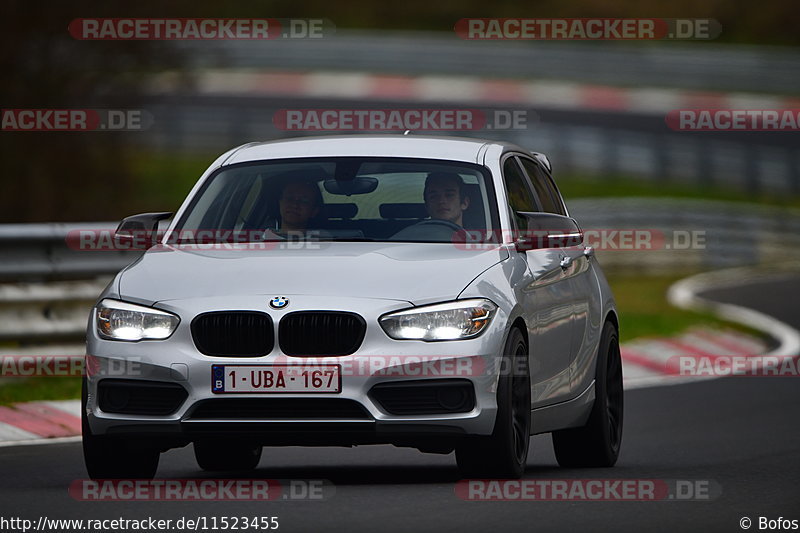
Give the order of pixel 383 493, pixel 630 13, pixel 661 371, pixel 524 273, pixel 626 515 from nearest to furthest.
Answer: pixel 626 515 < pixel 383 493 < pixel 524 273 < pixel 661 371 < pixel 630 13

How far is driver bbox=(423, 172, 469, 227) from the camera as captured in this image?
32.1 ft

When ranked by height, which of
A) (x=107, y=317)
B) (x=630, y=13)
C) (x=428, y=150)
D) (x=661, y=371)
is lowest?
(x=661, y=371)

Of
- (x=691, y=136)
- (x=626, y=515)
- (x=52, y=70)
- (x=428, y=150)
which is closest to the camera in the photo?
(x=626, y=515)

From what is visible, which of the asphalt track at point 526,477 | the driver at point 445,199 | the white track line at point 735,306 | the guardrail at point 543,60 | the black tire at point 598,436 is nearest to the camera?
the asphalt track at point 526,477

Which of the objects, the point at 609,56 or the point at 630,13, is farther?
the point at 630,13

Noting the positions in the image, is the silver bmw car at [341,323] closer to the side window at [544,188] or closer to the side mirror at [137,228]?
the side mirror at [137,228]

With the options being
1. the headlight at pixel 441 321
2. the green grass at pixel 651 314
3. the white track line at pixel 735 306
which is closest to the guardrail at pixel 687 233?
the white track line at pixel 735 306

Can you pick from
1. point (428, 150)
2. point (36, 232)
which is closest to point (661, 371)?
A: point (36, 232)

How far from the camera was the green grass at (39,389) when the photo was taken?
13383mm

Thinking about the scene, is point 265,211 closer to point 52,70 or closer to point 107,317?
point 107,317

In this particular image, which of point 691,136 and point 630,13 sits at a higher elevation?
point 630,13

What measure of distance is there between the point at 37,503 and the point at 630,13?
56.6 m

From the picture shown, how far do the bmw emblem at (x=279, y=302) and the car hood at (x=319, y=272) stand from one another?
1.8 inches

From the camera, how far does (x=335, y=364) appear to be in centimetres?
864
